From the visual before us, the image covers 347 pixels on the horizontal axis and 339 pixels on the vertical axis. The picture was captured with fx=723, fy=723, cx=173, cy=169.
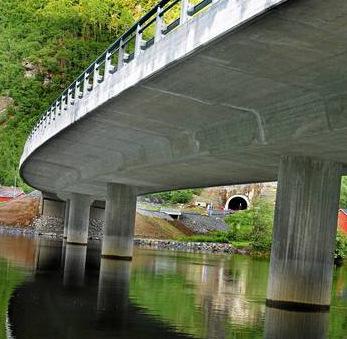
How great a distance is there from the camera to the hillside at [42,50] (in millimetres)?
92875

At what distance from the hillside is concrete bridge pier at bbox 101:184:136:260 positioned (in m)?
53.7

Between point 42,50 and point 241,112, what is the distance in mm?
83643

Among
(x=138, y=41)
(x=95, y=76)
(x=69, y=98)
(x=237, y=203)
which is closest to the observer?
(x=138, y=41)

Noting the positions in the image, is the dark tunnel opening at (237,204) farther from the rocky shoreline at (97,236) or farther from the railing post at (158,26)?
the railing post at (158,26)

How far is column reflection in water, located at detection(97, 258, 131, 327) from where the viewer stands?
15091 millimetres

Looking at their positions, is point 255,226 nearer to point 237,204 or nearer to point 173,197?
point 173,197

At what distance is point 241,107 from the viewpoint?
55.6ft

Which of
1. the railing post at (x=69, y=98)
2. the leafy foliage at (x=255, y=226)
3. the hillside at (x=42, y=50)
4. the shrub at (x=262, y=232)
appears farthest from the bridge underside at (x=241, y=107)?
the hillside at (x=42, y=50)

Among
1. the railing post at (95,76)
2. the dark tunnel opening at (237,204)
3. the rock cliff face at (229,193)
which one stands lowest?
the dark tunnel opening at (237,204)

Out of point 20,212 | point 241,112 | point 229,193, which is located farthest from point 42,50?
point 241,112

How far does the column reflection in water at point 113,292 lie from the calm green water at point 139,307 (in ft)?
0.07

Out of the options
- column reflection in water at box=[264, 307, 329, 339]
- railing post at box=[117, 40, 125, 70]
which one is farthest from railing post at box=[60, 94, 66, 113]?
column reflection in water at box=[264, 307, 329, 339]

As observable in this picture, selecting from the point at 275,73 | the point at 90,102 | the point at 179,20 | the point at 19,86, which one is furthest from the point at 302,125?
the point at 19,86

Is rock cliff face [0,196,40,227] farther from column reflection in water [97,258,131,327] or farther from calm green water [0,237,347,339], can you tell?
calm green water [0,237,347,339]
